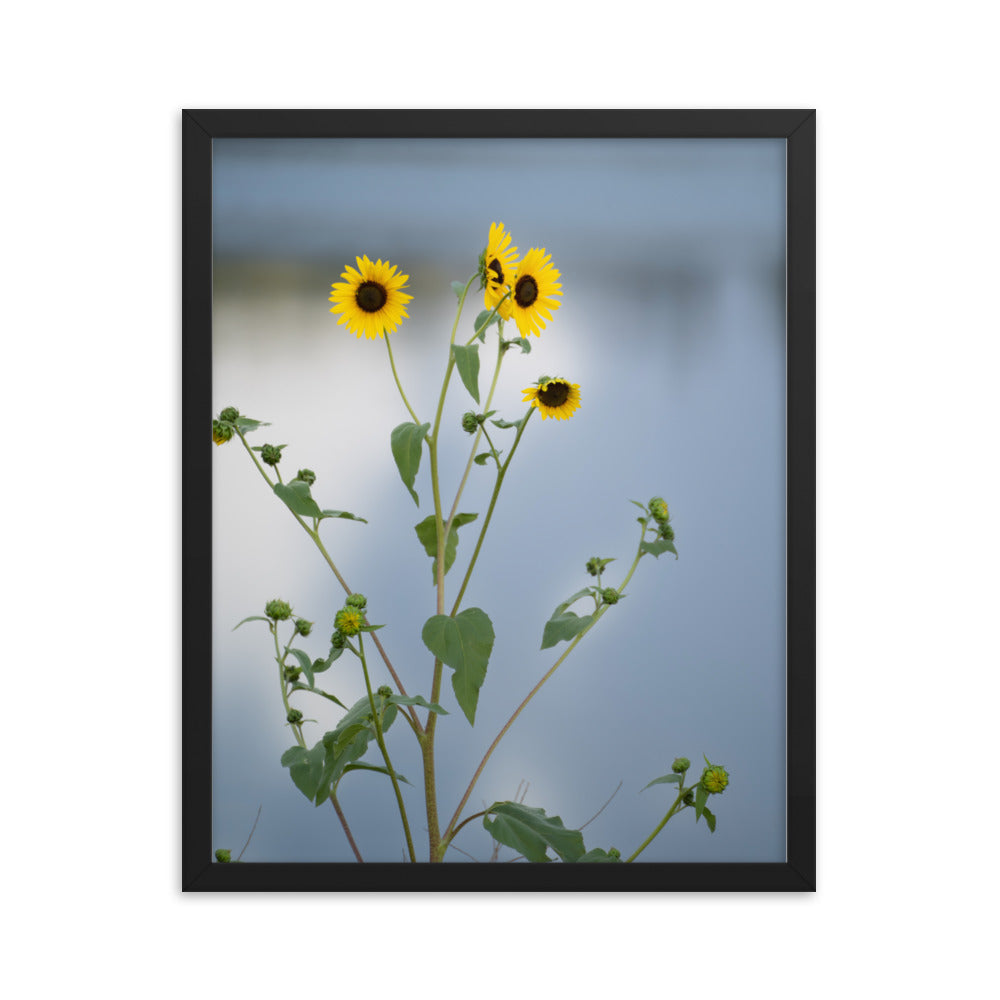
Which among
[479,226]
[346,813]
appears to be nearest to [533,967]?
[346,813]

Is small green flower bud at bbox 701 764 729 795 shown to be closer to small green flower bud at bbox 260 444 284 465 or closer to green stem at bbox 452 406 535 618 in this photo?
green stem at bbox 452 406 535 618

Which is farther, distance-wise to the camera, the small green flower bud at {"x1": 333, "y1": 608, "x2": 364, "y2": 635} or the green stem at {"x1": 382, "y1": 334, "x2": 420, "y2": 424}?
the green stem at {"x1": 382, "y1": 334, "x2": 420, "y2": 424}

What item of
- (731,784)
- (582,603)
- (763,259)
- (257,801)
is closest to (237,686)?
(257,801)

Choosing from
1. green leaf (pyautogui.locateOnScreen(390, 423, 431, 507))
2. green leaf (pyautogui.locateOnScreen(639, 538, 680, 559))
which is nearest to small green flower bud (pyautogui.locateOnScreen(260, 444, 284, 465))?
green leaf (pyautogui.locateOnScreen(390, 423, 431, 507))

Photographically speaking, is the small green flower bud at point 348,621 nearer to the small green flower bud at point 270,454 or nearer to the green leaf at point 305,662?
the green leaf at point 305,662
